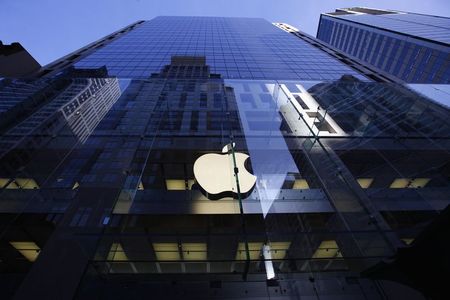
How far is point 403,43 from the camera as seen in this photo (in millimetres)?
59750

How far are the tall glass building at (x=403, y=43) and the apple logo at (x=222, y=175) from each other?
38.8m

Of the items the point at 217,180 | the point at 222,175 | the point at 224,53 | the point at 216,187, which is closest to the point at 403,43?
the point at 224,53

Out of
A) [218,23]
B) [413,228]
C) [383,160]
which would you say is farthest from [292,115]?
[218,23]

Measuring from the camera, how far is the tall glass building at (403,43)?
51000 millimetres

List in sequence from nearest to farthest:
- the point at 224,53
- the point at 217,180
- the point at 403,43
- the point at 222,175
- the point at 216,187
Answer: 1. the point at 216,187
2. the point at 217,180
3. the point at 222,175
4. the point at 224,53
5. the point at 403,43

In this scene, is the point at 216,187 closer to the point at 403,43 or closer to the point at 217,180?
the point at 217,180

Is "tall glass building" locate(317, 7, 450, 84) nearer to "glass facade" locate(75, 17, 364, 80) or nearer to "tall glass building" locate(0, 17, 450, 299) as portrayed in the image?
"glass facade" locate(75, 17, 364, 80)

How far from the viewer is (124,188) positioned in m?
7.29

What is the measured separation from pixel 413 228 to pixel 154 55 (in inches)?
1075

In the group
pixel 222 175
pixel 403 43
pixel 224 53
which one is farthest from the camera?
pixel 403 43

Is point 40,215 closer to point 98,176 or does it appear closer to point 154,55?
point 98,176

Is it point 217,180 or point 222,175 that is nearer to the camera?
point 217,180

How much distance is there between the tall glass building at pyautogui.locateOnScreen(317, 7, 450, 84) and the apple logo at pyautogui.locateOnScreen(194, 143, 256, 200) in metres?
38.8

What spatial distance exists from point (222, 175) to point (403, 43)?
73536 mm
